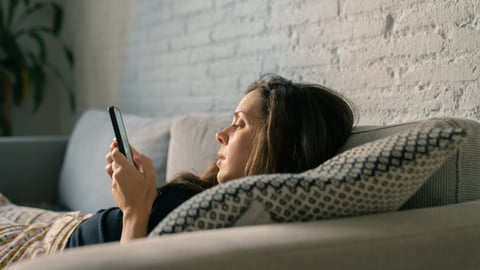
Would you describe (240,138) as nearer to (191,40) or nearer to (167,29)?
(191,40)

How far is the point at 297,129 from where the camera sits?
128 centimetres

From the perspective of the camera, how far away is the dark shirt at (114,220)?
1.23 m

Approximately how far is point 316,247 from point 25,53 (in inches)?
141

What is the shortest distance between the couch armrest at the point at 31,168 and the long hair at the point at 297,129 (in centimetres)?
154

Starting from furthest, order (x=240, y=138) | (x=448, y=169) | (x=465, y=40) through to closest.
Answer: (x=465, y=40)
(x=240, y=138)
(x=448, y=169)

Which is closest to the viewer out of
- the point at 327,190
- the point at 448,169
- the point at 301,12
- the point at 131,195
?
the point at 327,190

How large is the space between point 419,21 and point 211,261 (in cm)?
108

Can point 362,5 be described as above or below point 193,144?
above

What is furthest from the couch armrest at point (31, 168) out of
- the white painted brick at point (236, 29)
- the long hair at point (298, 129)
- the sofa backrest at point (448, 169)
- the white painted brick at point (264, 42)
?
the sofa backrest at point (448, 169)

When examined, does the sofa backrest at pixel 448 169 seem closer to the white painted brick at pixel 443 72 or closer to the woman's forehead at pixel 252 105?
the woman's forehead at pixel 252 105

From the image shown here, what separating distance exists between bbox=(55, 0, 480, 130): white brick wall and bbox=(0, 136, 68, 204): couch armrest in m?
0.50

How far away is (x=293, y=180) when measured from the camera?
908 millimetres

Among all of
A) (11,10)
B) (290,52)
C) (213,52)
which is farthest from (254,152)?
(11,10)

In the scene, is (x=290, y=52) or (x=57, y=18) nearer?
(x=290, y=52)
